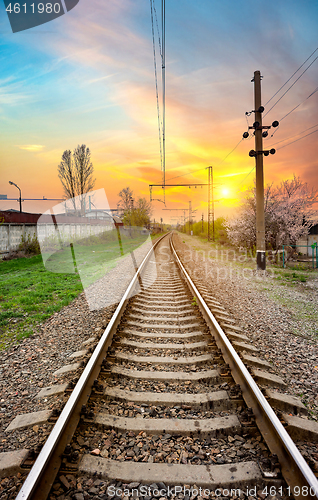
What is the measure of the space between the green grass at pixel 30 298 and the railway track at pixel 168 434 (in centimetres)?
240

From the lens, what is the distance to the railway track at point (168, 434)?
6.14 ft

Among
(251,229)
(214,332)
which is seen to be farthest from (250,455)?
(251,229)

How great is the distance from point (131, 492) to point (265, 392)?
161 centimetres

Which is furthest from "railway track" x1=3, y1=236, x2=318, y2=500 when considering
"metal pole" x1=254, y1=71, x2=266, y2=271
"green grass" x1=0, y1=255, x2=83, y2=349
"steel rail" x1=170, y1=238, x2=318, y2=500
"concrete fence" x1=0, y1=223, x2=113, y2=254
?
"concrete fence" x1=0, y1=223, x2=113, y2=254

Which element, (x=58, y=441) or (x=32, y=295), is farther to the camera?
(x=32, y=295)

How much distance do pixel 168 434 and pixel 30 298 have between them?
5.89 m

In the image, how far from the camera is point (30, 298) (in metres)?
7.05

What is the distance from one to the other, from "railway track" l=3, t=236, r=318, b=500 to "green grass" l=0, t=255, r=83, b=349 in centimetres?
240

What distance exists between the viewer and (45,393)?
9.82 ft

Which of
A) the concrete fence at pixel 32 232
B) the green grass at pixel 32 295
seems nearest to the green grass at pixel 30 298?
the green grass at pixel 32 295

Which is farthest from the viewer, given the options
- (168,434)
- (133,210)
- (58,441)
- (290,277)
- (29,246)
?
(133,210)

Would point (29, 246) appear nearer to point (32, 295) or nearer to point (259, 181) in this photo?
point (32, 295)

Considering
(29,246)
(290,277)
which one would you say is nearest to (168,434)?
(290,277)

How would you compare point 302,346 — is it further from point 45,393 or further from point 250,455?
point 45,393
